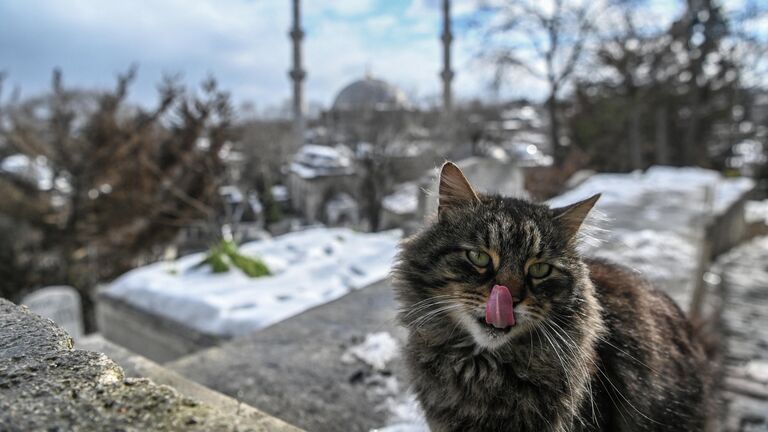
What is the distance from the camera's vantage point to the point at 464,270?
150 cm

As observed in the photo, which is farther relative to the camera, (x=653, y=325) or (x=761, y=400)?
(x=761, y=400)

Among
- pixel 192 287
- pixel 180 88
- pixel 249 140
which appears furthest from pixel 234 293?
pixel 249 140

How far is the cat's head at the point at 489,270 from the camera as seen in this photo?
1412 millimetres

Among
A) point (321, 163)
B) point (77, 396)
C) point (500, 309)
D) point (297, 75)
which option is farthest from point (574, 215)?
point (297, 75)

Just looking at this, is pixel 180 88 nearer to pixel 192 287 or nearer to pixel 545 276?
pixel 192 287

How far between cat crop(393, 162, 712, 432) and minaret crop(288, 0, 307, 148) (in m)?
31.1

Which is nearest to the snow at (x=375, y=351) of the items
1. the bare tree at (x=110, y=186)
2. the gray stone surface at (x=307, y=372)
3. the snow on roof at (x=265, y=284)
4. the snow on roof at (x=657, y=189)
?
the gray stone surface at (x=307, y=372)

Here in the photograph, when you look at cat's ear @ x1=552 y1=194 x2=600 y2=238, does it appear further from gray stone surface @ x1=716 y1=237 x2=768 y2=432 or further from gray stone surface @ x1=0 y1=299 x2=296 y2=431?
gray stone surface @ x1=716 y1=237 x2=768 y2=432

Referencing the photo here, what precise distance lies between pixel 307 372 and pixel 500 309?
5.63 feet

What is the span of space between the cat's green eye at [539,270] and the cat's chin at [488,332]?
0.16 meters

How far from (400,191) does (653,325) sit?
16161 mm

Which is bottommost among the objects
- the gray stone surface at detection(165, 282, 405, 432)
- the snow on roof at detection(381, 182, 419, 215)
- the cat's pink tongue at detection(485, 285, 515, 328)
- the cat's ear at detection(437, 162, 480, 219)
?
the snow on roof at detection(381, 182, 419, 215)

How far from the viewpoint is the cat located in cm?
143

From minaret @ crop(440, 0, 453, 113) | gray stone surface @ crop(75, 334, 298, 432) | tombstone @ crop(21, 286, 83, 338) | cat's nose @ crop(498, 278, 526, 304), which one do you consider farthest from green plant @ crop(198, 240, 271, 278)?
minaret @ crop(440, 0, 453, 113)
